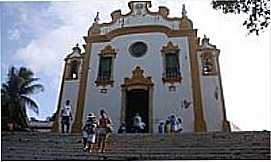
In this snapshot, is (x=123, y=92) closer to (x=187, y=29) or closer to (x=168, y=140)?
(x=187, y=29)

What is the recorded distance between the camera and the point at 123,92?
14.6 meters

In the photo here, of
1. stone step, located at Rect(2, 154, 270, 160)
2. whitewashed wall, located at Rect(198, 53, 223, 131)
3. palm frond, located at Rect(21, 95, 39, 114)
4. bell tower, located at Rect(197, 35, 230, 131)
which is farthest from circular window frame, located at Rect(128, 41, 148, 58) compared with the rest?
stone step, located at Rect(2, 154, 270, 160)

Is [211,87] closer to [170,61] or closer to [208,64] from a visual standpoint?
[208,64]

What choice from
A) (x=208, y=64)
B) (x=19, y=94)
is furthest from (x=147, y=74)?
(x=19, y=94)

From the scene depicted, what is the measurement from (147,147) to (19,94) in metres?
10.1

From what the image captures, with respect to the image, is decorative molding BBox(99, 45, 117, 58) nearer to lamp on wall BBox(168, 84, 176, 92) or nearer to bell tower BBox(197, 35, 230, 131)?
lamp on wall BBox(168, 84, 176, 92)

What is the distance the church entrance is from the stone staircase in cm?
483

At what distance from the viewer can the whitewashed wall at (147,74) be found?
13.9 m

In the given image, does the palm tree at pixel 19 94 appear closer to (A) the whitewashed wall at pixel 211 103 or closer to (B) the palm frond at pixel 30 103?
(B) the palm frond at pixel 30 103

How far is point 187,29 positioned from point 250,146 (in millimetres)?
7198

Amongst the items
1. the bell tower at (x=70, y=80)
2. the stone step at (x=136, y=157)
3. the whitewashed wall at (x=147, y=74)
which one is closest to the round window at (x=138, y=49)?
→ the whitewashed wall at (x=147, y=74)

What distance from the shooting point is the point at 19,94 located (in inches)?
687

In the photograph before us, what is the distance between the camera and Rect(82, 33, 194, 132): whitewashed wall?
13.9m

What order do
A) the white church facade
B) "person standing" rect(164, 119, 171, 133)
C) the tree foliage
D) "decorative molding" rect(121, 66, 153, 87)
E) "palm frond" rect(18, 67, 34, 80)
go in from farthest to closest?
"palm frond" rect(18, 67, 34, 80), "decorative molding" rect(121, 66, 153, 87), the white church facade, "person standing" rect(164, 119, 171, 133), the tree foliage
